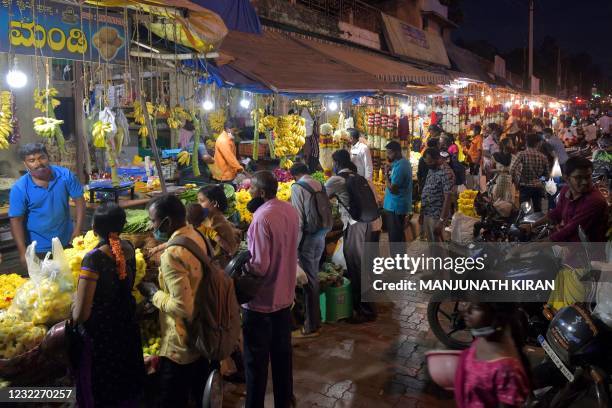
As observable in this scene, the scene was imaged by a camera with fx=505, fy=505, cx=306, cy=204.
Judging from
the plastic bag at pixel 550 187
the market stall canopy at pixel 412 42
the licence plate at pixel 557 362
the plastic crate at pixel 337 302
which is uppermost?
the market stall canopy at pixel 412 42

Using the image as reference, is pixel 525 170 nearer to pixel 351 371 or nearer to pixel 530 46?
pixel 351 371

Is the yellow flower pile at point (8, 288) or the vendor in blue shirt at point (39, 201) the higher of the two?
the vendor in blue shirt at point (39, 201)

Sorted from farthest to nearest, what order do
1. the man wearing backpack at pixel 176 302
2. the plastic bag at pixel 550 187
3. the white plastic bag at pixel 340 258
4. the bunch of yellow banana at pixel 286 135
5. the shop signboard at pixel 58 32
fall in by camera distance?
the bunch of yellow banana at pixel 286 135 < the plastic bag at pixel 550 187 < the white plastic bag at pixel 340 258 < the shop signboard at pixel 58 32 < the man wearing backpack at pixel 176 302

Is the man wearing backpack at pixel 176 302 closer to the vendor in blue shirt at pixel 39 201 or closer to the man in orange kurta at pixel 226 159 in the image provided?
the vendor in blue shirt at pixel 39 201

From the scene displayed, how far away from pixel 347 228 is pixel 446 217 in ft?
5.21

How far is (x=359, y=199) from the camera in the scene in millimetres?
5859

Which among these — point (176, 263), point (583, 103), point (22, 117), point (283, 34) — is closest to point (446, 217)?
point (176, 263)

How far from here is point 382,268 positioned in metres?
7.53

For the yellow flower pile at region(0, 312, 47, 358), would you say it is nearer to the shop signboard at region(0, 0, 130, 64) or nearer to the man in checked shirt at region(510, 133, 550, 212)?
the shop signboard at region(0, 0, 130, 64)

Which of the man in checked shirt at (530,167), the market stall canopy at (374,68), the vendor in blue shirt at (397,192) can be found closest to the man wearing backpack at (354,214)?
the vendor in blue shirt at (397,192)

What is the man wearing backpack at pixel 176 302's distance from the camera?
119 inches

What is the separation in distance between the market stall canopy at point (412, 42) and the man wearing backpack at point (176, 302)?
15153 mm

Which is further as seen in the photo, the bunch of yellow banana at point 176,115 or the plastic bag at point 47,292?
the bunch of yellow banana at point 176,115

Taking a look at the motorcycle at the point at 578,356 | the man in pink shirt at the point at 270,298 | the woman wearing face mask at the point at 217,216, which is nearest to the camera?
the motorcycle at the point at 578,356
